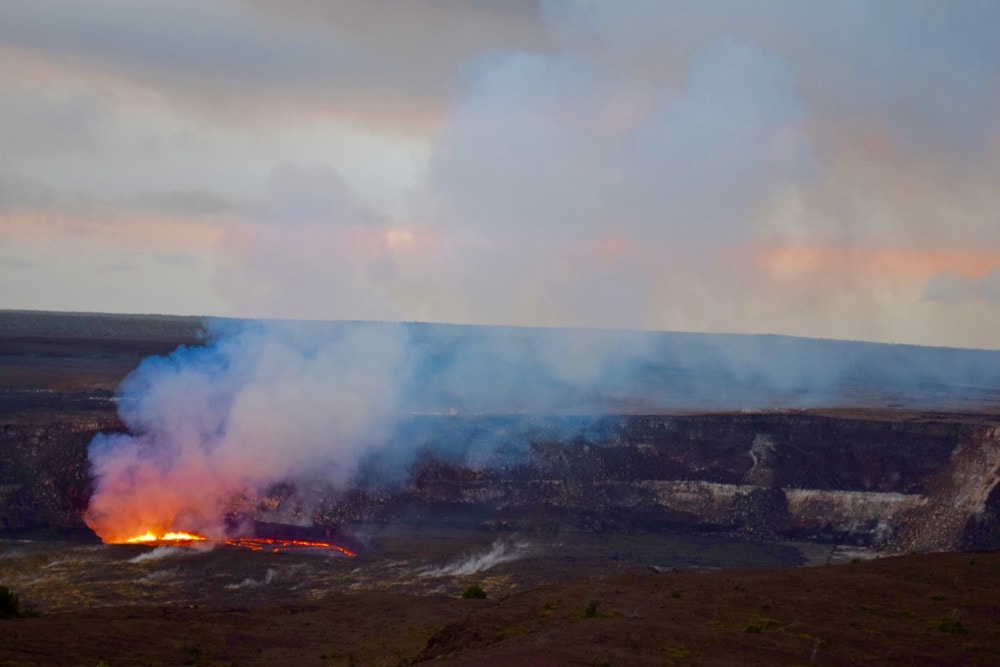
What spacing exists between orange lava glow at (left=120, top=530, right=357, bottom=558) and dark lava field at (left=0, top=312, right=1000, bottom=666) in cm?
73

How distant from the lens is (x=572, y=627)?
20.4m

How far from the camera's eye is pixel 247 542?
36.9 meters

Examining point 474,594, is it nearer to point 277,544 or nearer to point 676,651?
point 277,544

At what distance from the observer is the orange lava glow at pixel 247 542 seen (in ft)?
119

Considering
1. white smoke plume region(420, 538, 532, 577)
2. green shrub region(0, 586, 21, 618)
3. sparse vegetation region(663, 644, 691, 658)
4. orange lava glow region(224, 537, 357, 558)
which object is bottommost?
white smoke plume region(420, 538, 532, 577)

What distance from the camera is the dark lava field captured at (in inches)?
829

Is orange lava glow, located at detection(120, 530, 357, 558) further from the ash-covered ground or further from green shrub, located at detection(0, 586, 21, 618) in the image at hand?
green shrub, located at detection(0, 586, 21, 618)

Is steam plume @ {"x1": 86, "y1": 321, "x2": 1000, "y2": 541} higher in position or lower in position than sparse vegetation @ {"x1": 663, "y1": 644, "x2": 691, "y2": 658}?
higher

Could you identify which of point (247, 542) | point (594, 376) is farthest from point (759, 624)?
point (594, 376)

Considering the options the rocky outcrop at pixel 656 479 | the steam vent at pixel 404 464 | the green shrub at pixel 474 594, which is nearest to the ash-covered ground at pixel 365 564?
the green shrub at pixel 474 594

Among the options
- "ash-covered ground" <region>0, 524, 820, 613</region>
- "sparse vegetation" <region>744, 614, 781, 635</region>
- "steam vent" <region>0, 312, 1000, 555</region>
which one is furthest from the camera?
"steam vent" <region>0, 312, 1000, 555</region>

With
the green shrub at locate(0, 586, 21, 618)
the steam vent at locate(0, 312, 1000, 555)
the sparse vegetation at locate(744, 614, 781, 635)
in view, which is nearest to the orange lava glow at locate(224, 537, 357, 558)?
the steam vent at locate(0, 312, 1000, 555)

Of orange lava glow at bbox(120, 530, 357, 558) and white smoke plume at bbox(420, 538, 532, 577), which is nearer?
white smoke plume at bbox(420, 538, 532, 577)

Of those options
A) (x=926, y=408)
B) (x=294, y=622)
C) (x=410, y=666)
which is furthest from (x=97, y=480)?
(x=926, y=408)
